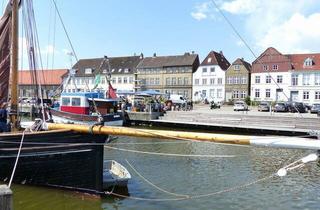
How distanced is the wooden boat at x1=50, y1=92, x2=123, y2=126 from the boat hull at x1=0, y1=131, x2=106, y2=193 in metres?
22.7

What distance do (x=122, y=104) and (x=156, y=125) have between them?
23.9ft

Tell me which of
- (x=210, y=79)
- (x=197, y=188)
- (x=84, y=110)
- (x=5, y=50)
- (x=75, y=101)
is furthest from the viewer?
(x=210, y=79)

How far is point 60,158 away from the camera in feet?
40.8

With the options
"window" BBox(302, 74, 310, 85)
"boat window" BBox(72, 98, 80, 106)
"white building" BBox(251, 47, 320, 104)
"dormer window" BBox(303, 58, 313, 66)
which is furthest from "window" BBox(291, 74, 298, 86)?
"boat window" BBox(72, 98, 80, 106)

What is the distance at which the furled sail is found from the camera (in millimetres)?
14961

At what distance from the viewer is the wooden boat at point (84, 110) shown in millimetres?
36344

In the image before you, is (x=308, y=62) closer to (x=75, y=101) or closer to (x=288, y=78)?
(x=288, y=78)

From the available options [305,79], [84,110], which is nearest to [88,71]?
[305,79]

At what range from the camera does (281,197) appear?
44.7ft

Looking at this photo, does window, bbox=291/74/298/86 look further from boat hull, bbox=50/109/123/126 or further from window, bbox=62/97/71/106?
window, bbox=62/97/71/106

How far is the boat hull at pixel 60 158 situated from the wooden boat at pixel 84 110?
22.7 metres

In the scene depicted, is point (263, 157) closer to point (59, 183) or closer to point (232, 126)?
point (59, 183)

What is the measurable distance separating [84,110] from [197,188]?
83.2 feet

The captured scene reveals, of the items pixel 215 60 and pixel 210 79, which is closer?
pixel 210 79
